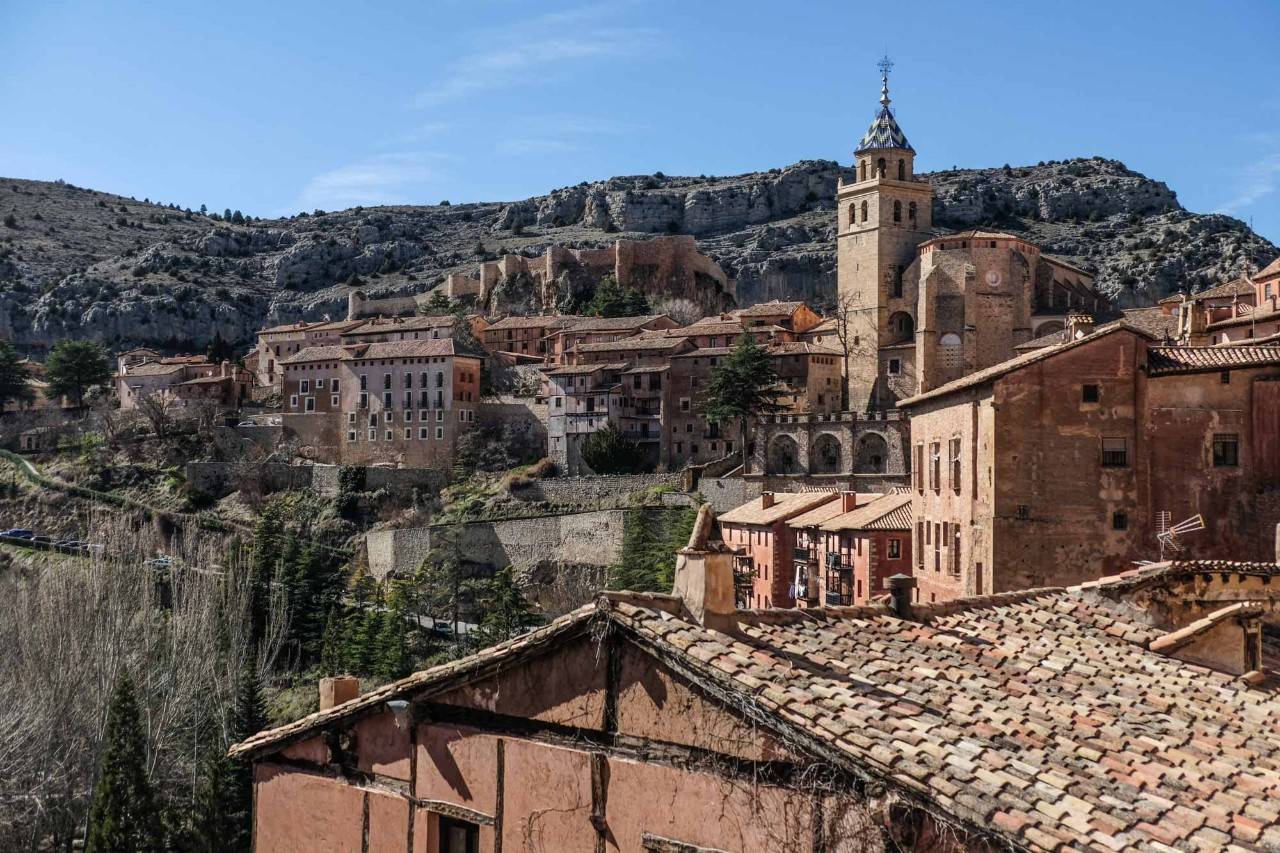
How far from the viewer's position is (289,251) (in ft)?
504

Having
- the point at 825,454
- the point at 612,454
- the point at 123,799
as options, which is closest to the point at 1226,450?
the point at 123,799

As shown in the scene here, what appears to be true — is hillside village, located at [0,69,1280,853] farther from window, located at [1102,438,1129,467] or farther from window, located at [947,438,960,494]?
window, located at [947,438,960,494]

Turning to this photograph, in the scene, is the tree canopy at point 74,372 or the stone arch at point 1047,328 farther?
the tree canopy at point 74,372

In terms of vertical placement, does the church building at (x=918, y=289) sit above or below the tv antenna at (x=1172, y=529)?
above

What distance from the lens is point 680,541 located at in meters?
58.9

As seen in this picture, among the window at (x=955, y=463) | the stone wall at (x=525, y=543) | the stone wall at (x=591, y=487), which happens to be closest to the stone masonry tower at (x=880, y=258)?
the stone wall at (x=591, y=487)

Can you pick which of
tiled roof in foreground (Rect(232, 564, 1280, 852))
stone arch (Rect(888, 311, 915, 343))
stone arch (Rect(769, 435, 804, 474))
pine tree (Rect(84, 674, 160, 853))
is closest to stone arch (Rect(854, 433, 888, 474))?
stone arch (Rect(769, 435, 804, 474))

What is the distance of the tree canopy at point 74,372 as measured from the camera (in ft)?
355

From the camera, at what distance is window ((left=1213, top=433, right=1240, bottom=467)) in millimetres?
26609

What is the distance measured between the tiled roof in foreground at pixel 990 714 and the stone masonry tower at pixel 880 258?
205 ft

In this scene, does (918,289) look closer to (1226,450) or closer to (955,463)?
(955,463)

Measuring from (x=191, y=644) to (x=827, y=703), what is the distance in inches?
1710

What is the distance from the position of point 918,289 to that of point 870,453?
11.2 meters

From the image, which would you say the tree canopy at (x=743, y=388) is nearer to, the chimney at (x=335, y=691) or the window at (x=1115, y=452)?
the window at (x=1115, y=452)
